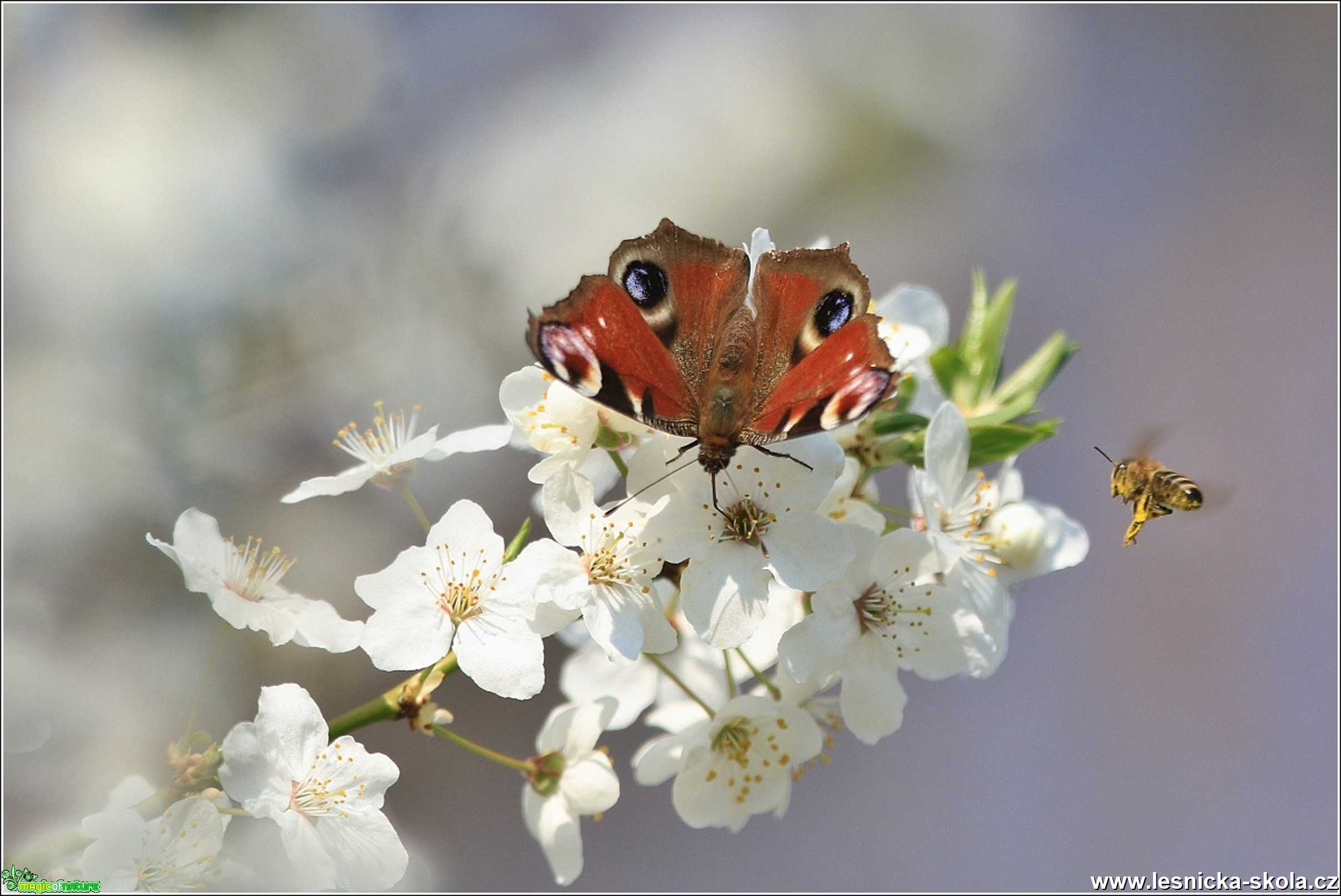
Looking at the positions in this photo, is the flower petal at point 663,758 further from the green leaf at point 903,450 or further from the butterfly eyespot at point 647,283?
the butterfly eyespot at point 647,283

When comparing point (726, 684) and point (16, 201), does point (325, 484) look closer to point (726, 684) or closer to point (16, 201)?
point (726, 684)

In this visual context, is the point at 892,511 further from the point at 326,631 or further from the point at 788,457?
the point at 326,631

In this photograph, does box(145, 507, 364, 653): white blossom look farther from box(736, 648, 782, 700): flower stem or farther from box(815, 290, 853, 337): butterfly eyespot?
box(815, 290, 853, 337): butterfly eyespot

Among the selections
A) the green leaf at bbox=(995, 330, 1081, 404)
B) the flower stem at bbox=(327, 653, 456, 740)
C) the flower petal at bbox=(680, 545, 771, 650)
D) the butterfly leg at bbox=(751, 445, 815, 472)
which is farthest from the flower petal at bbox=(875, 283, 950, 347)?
the flower stem at bbox=(327, 653, 456, 740)

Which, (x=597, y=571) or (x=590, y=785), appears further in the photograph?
(x=590, y=785)

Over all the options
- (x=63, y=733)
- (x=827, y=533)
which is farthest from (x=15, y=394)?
(x=827, y=533)

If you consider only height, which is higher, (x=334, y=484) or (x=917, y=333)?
(x=917, y=333)

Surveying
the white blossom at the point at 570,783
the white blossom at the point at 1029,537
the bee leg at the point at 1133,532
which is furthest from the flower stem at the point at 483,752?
the bee leg at the point at 1133,532

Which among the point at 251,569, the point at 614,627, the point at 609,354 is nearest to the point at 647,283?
the point at 609,354
